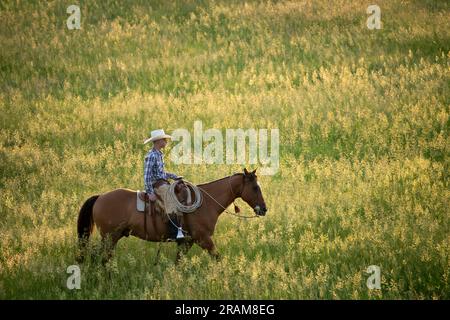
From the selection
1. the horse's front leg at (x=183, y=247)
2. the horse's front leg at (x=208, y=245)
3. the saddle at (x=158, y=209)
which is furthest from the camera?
the horse's front leg at (x=183, y=247)

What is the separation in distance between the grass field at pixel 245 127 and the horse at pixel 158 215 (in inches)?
20.1

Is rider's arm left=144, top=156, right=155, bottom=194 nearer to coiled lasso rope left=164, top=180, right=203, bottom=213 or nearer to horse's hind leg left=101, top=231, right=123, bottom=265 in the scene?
coiled lasso rope left=164, top=180, right=203, bottom=213

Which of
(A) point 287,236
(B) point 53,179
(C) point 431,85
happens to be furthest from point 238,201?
(C) point 431,85

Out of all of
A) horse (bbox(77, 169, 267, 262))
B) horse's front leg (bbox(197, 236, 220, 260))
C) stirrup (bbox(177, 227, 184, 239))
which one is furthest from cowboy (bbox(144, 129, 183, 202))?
horse's front leg (bbox(197, 236, 220, 260))

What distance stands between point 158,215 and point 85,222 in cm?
126

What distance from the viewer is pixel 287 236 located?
15789 mm

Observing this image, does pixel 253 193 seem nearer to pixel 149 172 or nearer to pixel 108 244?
pixel 149 172

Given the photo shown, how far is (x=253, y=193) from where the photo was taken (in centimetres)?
1378

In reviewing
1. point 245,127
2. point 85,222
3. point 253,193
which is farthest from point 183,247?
point 245,127

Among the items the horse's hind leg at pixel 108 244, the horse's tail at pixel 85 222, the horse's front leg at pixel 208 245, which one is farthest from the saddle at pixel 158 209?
the horse's tail at pixel 85 222

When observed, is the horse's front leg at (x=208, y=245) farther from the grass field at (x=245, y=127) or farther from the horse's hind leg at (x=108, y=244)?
the horse's hind leg at (x=108, y=244)

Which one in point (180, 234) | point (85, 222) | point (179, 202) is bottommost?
point (180, 234)

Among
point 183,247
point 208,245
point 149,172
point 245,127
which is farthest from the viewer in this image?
point 245,127

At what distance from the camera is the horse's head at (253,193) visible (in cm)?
1372
